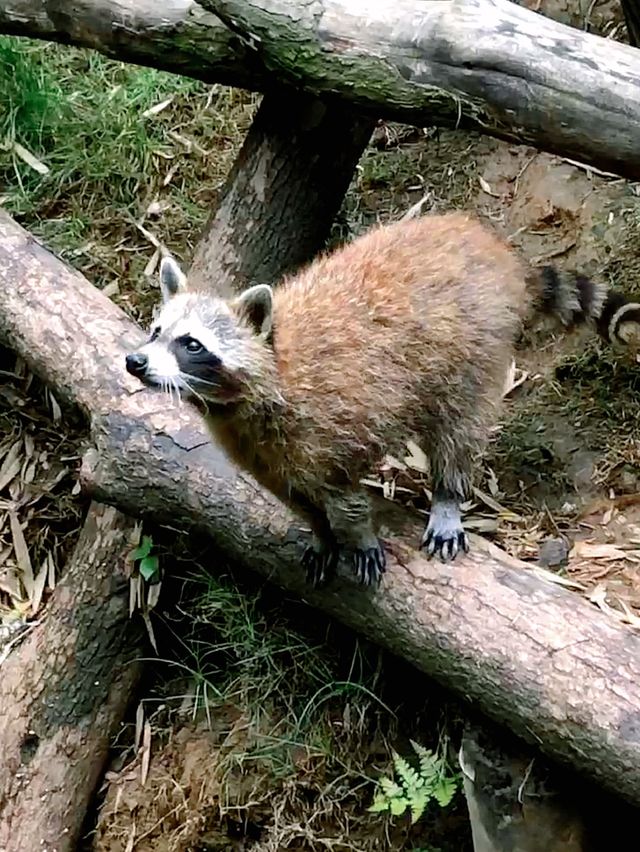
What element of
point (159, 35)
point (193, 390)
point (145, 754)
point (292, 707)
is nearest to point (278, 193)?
point (159, 35)

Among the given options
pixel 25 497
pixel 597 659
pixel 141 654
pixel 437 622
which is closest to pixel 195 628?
pixel 141 654

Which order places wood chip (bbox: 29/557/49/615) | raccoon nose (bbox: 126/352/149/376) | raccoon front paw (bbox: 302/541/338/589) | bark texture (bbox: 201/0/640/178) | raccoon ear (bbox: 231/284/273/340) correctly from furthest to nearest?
wood chip (bbox: 29/557/49/615) → raccoon front paw (bbox: 302/541/338/589) → bark texture (bbox: 201/0/640/178) → raccoon ear (bbox: 231/284/273/340) → raccoon nose (bbox: 126/352/149/376)

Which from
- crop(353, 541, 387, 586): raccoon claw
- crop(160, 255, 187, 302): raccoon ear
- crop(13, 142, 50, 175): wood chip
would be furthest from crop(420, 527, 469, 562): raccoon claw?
crop(13, 142, 50, 175): wood chip

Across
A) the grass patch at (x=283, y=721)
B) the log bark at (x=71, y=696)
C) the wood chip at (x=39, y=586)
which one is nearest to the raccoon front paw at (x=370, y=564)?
the grass patch at (x=283, y=721)

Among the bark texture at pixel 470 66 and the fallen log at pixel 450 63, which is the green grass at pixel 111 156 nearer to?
the fallen log at pixel 450 63

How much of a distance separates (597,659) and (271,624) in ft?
4.11

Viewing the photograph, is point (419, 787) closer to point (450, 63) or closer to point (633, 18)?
point (450, 63)

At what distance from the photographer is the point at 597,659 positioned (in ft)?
9.12

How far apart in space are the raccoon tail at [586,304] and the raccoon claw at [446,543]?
0.75 meters

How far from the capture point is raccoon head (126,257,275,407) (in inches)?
110

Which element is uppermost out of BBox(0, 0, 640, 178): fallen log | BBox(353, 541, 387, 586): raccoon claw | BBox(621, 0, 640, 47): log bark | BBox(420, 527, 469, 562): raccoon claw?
BBox(621, 0, 640, 47): log bark

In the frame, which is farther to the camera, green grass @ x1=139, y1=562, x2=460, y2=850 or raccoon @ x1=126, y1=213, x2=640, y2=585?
green grass @ x1=139, y1=562, x2=460, y2=850

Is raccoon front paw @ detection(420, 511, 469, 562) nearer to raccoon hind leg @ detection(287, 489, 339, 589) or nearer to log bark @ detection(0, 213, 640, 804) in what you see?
log bark @ detection(0, 213, 640, 804)

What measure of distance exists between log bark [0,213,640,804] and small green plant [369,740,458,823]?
0.30 metres
